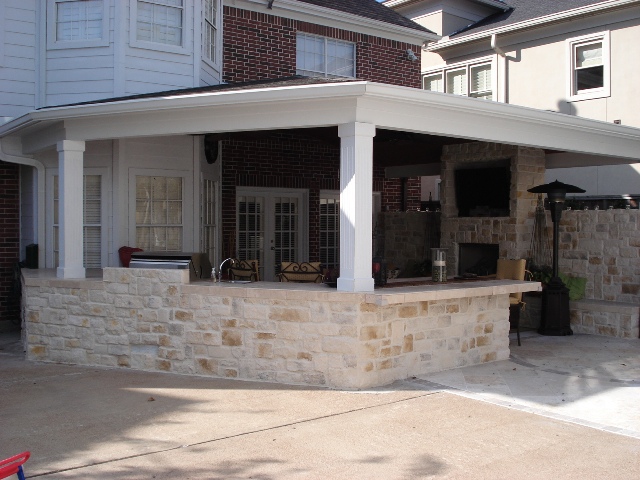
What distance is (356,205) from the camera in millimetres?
7316

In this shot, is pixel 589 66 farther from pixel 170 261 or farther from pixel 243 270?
pixel 170 261

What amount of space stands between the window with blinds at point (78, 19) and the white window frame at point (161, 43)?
1.50 ft

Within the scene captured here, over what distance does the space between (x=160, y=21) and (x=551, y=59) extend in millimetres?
9228

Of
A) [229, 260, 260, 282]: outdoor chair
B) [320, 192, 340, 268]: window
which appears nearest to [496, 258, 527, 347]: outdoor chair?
[229, 260, 260, 282]: outdoor chair

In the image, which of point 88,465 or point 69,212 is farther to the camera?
point 69,212

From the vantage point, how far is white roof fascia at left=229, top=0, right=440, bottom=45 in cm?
1323

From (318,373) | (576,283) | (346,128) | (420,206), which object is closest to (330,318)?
(318,373)

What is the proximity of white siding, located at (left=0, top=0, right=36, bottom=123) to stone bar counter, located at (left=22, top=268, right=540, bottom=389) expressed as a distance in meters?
3.10

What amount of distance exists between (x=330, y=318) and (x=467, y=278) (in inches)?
117

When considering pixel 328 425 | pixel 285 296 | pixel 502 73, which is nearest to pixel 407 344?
pixel 285 296

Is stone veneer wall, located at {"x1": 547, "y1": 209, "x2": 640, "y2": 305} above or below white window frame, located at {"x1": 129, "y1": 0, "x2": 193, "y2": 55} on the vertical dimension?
below

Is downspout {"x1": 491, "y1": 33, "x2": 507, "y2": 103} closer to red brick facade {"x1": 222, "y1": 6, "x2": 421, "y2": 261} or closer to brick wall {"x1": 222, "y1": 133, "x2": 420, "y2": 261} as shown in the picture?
red brick facade {"x1": 222, "y1": 6, "x2": 421, "y2": 261}

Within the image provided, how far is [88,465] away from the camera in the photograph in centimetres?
518

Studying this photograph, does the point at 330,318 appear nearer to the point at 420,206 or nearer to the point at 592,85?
the point at 420,206
